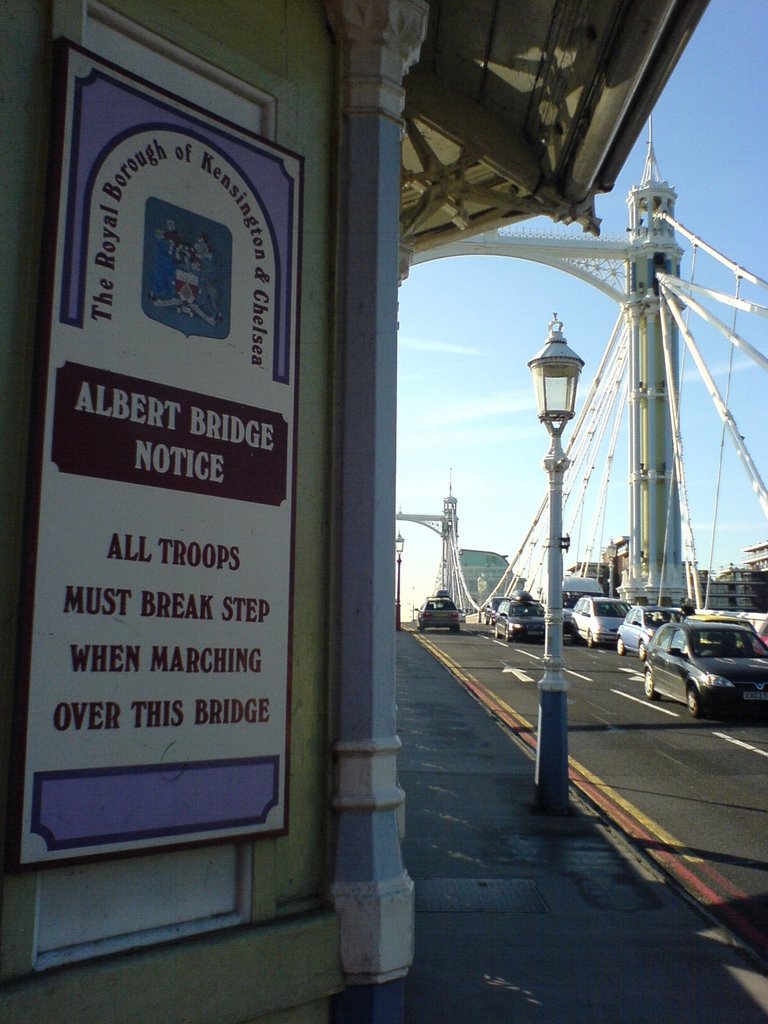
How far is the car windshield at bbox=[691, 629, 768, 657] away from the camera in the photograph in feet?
59.1

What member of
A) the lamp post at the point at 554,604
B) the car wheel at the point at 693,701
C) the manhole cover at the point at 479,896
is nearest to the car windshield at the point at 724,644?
the car wheel at the point at 693,701

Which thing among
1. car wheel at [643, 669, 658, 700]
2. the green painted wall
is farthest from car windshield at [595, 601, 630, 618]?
the green painted wall

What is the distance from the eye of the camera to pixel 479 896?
684 cm

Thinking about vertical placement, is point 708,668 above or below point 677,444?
below

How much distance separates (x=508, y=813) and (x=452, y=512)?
9440 centimetres

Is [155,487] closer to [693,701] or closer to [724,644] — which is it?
[693,701]

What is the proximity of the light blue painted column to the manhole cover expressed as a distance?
2702mm

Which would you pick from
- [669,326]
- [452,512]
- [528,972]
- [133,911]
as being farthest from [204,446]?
[452,512]

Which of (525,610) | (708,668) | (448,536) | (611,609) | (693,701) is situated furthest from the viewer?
(448,536)

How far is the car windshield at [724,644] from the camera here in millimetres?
18000

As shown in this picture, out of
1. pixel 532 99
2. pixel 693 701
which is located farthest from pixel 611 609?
pixel 532 99

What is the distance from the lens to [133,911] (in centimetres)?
339

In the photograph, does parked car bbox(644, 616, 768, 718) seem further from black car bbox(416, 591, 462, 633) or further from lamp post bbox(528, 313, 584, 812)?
black car bbox(416, 591, 462, 633)

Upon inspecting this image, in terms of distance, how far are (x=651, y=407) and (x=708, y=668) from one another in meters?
40.5
